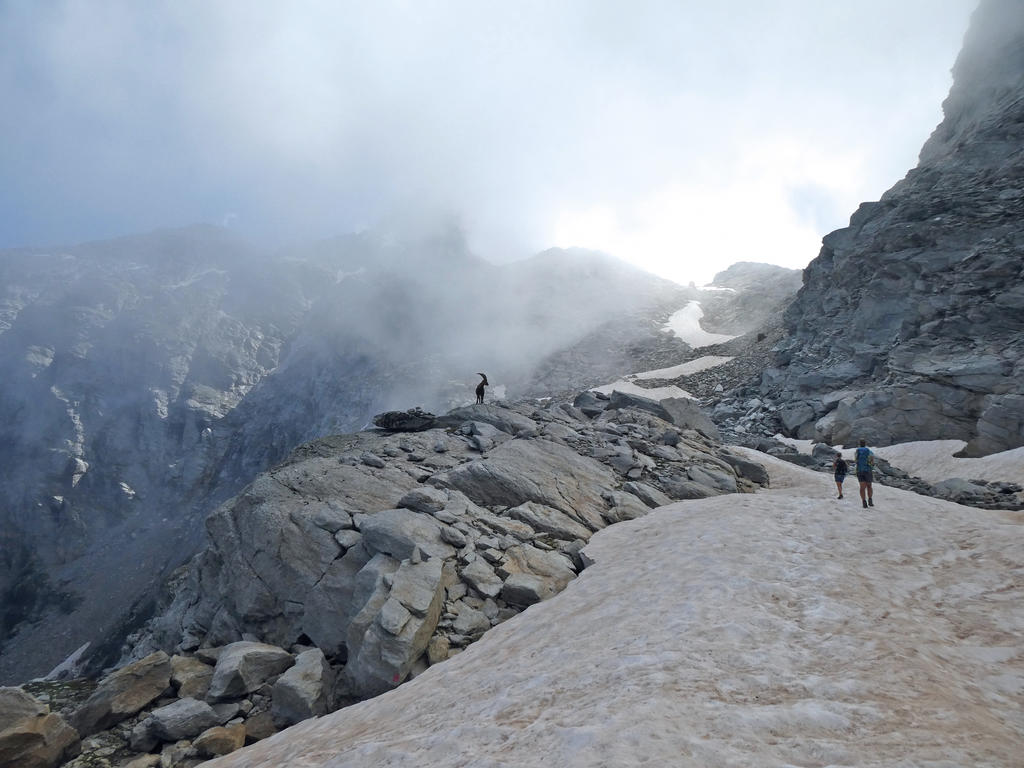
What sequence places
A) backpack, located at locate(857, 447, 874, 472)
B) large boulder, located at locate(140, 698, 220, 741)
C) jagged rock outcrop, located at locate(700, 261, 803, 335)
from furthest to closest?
jagged rock outcrop, located at locate(700, 261, 803, 335) → backpack, located at locate(857, 447, 874, 472) → large boulder, located at locate(140, 698, 220, 741)

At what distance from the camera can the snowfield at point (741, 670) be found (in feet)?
14.4

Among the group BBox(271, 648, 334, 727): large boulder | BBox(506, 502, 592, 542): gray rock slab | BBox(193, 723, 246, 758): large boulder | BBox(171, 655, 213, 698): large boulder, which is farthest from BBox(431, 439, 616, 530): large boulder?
BBox(193, 723, 246, 758): large boulder

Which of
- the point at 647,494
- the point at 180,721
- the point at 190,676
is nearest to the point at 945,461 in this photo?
the point at 647,494

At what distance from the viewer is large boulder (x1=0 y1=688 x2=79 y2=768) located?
26.6ft

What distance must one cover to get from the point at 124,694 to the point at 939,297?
51.8 metres

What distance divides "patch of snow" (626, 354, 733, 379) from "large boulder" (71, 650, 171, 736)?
194ft

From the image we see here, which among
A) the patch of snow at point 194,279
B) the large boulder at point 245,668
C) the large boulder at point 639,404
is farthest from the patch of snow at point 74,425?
the large boulder at point 245,668

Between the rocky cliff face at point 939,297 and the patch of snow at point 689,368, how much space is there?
33.0 feet

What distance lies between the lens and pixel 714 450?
24.6 metres

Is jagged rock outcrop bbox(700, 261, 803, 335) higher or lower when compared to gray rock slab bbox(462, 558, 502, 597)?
higher

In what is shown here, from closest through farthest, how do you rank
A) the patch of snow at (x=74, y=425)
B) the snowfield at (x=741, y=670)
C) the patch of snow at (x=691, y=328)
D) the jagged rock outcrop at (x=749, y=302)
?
the snowfield at (x=741, y=670) → the patch of snow at (x=691, y=328) → the jagged rock outcrop at (x=749, y=302) → the patch of snow at (x=74, y=425)

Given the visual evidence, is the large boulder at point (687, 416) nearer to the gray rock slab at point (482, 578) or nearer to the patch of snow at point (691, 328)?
the gray rock slab at point (482, 578)

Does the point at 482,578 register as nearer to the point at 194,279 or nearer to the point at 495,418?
the point at 495,418

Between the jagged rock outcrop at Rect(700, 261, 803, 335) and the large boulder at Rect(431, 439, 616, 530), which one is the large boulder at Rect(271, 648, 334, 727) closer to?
the large boulder at Rect(431, 439, 616, 530)
